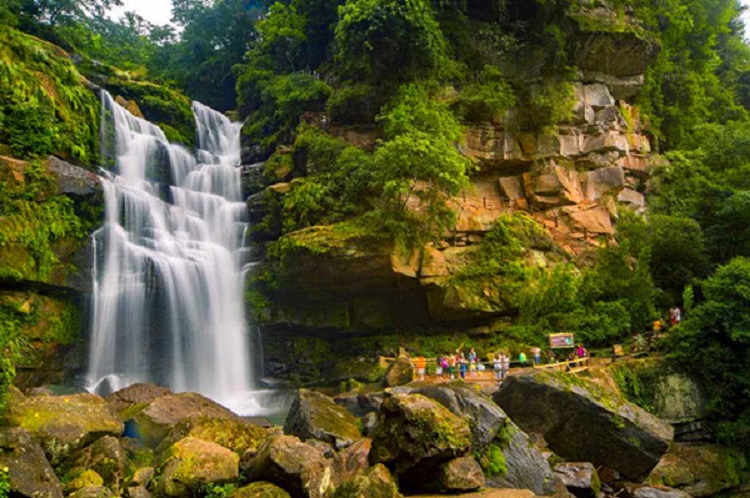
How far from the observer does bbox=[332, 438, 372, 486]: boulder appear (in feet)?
27.3

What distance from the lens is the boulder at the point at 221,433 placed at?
873 centimetres

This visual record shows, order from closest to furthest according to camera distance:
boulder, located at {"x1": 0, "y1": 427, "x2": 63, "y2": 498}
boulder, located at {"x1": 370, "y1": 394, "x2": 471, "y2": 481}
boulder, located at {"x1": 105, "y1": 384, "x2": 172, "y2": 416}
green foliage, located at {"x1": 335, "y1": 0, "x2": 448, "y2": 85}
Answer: boulder, located at {"x1": 0, "y1": 427, "x2": 63, "y2": 498}, boulder, located at {"x1": 370, "y1": 394, "x2": 471, "y2": 481}, boulder, located at {"x1": 105, "y1": 384, "x2": 172, "y2": 416}, green foliage, located at {"x1": 335, "y1": 0, "x2": 448, "y2": 85}

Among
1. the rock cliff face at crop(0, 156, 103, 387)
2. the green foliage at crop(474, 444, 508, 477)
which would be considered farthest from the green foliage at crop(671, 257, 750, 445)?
the rock cliff face at crop(0, 156, 103, 387)

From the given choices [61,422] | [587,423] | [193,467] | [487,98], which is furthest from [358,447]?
[487,98]

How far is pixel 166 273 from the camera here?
19688 millimetres

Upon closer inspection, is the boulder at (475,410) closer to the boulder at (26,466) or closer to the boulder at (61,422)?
the boulder at (61,422)

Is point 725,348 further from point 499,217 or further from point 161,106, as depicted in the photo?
point 161,106

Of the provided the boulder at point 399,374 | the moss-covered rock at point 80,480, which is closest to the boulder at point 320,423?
the moss-covered rock at point 80,480

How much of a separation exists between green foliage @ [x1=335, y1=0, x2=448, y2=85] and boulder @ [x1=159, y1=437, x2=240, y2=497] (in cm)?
1789

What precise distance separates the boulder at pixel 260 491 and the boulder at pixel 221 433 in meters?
1.59

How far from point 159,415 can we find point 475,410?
6.41 metres

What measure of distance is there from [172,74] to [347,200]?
858 inches

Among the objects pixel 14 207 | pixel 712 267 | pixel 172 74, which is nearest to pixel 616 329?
pixel 712 267

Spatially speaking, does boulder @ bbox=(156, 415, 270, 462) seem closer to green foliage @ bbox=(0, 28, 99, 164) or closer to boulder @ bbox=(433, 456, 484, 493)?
boulder @ bbox=(433, 456, 484, 493)
